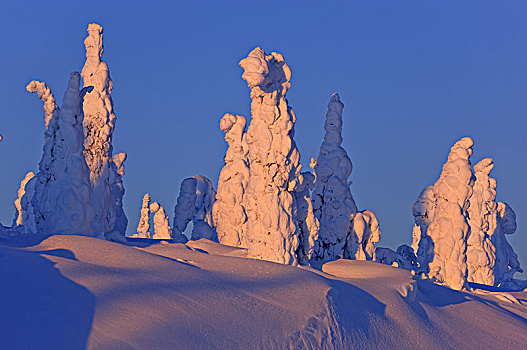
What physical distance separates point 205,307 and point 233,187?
54.4 ft

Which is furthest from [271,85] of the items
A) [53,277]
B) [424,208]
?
[424,208]

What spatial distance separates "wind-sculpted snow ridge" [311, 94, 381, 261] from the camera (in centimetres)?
2438

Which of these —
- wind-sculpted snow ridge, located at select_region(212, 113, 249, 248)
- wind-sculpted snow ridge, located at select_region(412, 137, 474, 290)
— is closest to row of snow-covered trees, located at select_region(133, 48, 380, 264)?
wind-sculpted snow ridge, located at select_region(212, 113, 249, 248)

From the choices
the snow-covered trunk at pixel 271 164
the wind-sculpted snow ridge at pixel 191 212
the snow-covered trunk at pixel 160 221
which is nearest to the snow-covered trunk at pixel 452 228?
the snow-covered trunk at pixel 271 164

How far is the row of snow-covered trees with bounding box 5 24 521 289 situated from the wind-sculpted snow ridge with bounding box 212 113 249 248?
0.04m

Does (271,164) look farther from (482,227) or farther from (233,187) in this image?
(482,227)

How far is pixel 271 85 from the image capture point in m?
18.1

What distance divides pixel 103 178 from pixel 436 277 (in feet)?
45.5

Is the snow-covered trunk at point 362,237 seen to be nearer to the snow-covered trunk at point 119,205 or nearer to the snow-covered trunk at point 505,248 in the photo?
the snow-covered trunk at point 505,248

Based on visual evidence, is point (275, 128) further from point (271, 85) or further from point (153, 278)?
point (153, 278)

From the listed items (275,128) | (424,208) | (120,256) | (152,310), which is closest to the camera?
(152,310)

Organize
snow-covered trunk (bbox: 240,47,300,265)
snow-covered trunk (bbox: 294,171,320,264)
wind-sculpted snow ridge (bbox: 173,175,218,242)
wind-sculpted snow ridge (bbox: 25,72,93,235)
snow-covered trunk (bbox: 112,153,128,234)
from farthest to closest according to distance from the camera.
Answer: snow-covered trunk (bbox: 112,153,128,234) → wind-sculpted snow ridge (bbox: 173,175,218,242) → snow-covered trunk (bbox: 294,171,320,264) → wind-sculpted snow ridge (bbox: 25,72,93,235) → snow-covered trunk (bbox: 240,47,300,265)

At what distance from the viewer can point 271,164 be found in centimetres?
1789

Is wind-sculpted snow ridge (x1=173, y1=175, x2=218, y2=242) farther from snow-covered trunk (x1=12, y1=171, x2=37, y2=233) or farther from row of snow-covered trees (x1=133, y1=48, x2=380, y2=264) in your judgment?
snow-covered trunk (x1=12, y1=171, x2=37, y2=233)
